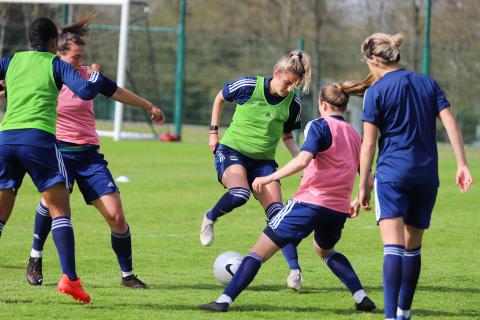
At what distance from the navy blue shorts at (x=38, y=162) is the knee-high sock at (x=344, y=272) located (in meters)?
2.03

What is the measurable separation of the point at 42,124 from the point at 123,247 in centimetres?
154

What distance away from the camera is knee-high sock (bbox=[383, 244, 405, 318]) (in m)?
6.40

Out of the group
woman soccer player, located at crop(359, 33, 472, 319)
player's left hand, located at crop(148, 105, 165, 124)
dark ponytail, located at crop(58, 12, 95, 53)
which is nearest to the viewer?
woman soccer player, located at crop(359, 33, 472, 319)

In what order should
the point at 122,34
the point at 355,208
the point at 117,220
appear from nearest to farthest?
the point at 355,208 < the point at 117,220 < the point at 122,34

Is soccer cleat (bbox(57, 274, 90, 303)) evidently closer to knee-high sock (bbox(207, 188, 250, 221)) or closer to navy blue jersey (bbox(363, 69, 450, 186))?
knee-high sock (bbox(207, 188, 250, 221))

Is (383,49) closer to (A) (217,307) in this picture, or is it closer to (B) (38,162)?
(A) (217,307)

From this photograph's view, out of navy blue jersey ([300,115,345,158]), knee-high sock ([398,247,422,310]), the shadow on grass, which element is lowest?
the shadow on grass

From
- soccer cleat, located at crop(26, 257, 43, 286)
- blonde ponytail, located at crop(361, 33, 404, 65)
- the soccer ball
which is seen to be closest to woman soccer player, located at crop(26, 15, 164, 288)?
soccer cleat, located at crop(26, 257, 43, 286)

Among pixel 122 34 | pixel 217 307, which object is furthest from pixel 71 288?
pixel 122 34

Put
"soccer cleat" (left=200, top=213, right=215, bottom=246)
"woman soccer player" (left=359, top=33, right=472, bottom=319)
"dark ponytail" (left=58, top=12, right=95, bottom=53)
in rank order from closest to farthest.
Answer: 1. "woman soccer player" (left=359, top=33, right=472, bottom=319)
2. "dark ponytail" (left=58, top=12, right=95, bottom=53)
3. "soccer cleat" (left=200, top=213, right=215, bottom=246)

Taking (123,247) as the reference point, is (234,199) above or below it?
above

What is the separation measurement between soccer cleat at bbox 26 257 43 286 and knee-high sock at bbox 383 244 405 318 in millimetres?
3121

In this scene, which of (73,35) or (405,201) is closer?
(405,201)

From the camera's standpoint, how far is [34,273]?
27.1ft
